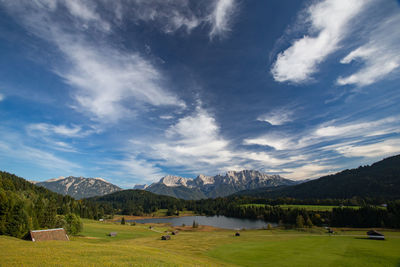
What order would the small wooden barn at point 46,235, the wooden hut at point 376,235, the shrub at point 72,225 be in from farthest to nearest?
the shrub at point 72,225 → the wooden hut at point 376,235 → the small wooden barn at point 46,235

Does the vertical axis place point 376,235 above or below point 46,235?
below

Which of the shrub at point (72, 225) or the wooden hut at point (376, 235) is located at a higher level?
the shrub at point (72, 225)

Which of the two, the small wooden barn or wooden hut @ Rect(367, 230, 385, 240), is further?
wooden hut @ Rect(367, 230, 385, 240)

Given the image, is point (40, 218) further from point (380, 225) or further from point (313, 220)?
point (380, 225)

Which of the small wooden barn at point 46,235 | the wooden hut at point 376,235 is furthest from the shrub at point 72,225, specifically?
the wooden hut at point 376,235

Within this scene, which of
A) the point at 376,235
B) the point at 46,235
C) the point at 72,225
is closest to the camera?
the point at 46,235

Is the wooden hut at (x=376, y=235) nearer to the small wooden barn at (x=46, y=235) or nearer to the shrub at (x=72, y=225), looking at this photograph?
the small wooden barn at (x=46, y=235)

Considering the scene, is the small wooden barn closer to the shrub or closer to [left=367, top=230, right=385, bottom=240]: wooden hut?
the shrub

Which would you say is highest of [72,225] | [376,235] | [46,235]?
[46,235]

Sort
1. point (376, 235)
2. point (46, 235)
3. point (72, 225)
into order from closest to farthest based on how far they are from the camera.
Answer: point (46, 235) < point (376, 235) < point (72, 225)

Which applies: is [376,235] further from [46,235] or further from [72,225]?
[72,225]

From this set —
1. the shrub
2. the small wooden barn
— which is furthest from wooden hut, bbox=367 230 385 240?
the shrub

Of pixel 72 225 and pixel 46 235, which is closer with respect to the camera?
pixel 46 235

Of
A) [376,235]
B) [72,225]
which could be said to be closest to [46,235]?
[72,225]
